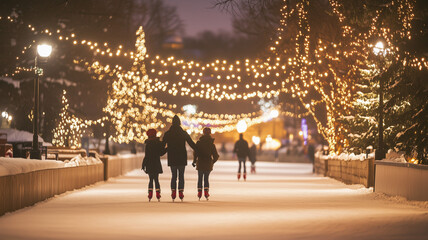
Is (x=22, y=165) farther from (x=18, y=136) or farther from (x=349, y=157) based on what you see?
(x=18, y=136)

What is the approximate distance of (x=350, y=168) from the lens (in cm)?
3491

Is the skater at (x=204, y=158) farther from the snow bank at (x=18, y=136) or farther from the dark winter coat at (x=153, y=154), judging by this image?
the snow bank at (x=18, y=136)

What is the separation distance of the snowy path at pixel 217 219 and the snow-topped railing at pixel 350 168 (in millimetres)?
5750

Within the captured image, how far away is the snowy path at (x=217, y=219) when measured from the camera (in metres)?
13.9

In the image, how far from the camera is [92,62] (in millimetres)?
49375

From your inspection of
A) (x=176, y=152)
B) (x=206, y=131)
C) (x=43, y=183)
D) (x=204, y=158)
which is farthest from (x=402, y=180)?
(x=43, y=183)

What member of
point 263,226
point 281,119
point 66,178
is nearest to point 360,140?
point 66,178

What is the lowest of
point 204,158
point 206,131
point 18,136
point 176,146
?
point 204,158

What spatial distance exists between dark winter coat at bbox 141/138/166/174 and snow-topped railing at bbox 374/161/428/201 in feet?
18.4

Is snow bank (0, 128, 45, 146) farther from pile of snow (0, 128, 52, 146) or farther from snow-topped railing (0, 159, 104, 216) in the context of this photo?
snow-topped railing (0, 159, 104, 216)

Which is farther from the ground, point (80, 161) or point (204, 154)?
point (204, 154)

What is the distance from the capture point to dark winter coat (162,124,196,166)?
887 inches

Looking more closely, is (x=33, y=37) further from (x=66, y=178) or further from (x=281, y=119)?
(x=281, y=119)

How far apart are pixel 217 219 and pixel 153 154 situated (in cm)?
695
